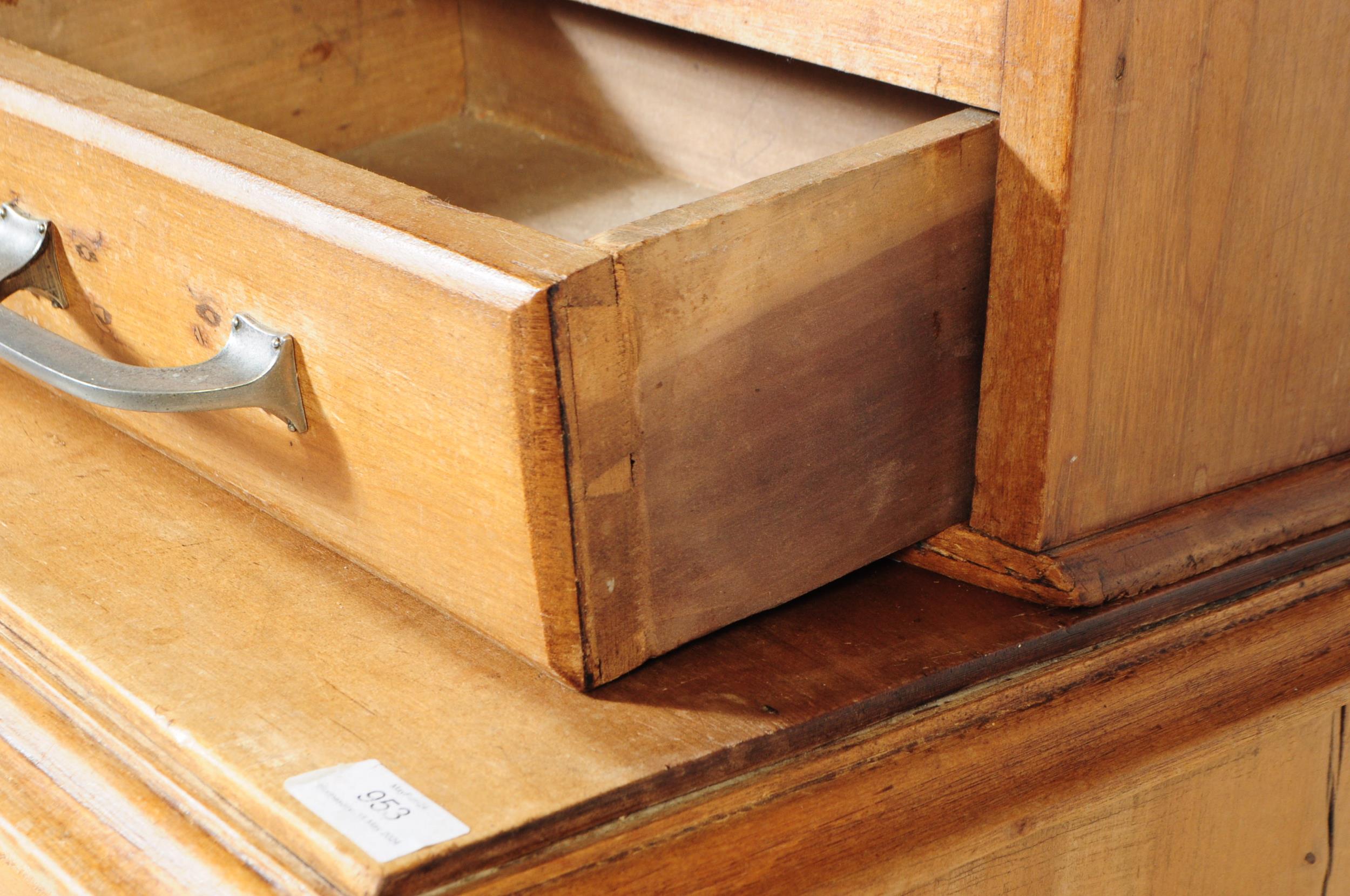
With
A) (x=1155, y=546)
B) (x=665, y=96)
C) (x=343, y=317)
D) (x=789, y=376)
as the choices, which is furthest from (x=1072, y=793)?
(x=665, y=96)

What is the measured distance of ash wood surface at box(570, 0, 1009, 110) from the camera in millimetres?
525

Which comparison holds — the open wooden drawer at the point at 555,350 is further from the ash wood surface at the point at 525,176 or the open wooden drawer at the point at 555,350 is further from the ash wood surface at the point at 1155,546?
the ash wood surface at the point at 525,176

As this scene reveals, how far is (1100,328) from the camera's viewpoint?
0.55 metres

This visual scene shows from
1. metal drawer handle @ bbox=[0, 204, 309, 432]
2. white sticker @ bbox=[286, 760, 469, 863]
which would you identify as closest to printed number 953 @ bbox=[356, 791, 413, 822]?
white sticker @ bbox=[286, 760, 469, 863]

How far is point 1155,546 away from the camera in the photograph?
1.95 ft

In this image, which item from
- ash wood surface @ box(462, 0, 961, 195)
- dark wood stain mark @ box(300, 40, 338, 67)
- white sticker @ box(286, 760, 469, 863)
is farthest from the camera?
dark wood stain mark @ box(300, 40, 338, 67)

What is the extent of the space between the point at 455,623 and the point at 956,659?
0.19 meters

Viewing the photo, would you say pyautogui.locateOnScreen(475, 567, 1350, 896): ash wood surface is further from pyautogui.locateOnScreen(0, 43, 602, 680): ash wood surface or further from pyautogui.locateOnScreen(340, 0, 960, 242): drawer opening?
pyautogui.locateOnScreen(340, 0, 960, 242): drawer opening

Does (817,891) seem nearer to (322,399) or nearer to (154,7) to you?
(322,399)

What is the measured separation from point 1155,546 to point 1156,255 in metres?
0.12

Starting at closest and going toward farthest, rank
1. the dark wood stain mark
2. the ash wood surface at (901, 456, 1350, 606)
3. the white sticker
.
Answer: the white sticker, the ash wood surface at (901, 456, 1350, 606), the dark wood stain mark

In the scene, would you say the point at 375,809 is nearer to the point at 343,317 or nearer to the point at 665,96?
the point at 343,317

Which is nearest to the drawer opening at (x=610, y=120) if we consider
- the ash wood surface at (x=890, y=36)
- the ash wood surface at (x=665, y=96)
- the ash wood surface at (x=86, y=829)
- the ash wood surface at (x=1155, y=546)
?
the ash wood surface at (x=665, y=96)

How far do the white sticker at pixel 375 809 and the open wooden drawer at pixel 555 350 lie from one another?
0.07m
